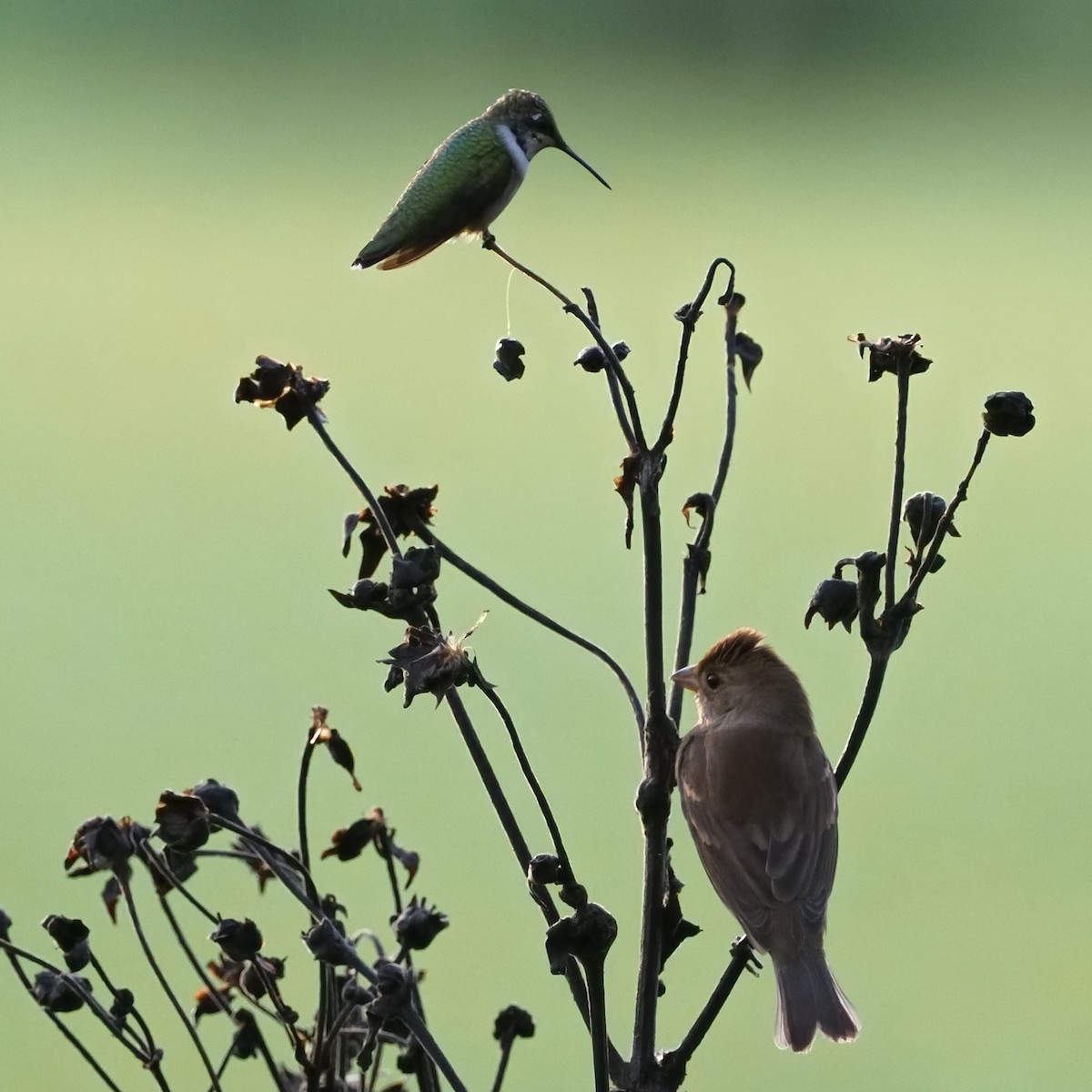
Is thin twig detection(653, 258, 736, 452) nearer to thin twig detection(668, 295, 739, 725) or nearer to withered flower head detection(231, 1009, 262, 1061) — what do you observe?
thin twig detection(668, 295, 739, 725)

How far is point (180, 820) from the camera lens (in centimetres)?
71

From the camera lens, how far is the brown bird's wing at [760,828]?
1160mm

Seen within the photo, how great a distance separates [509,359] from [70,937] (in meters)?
0.37

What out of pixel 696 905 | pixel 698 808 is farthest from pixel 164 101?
pixel 698 808

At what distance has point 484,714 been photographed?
3.74m

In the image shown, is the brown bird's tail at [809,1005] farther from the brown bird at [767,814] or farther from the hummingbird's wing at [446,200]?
the hummingbird's wing at [446,200]

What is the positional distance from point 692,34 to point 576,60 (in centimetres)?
79

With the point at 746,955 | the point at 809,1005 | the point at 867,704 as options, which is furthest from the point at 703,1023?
the point at 809,1005

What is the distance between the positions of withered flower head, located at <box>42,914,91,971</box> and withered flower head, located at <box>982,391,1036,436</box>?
0.51m

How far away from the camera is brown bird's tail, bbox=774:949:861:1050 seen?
106 cm

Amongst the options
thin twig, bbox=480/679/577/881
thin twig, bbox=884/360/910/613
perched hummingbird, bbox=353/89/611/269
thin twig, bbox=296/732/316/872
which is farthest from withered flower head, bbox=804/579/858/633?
perched hummingbird, bbox=353/89/611/269

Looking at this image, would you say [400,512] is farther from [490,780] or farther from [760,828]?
[760,828]

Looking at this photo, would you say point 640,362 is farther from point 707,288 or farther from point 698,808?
point 707,288

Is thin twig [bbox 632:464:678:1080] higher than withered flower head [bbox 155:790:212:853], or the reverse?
thin twig [bbox 632:464:678:1080]
